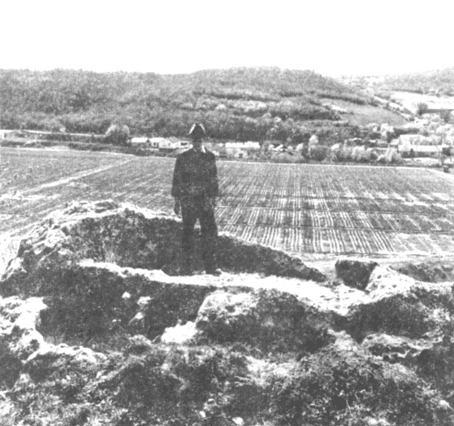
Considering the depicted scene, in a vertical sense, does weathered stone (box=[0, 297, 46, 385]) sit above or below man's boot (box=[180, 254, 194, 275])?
below

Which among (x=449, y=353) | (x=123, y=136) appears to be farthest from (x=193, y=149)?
(x=123, y=136)

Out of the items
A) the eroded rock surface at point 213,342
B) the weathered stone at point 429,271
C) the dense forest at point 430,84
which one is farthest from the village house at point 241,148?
the dense forest at point 430,84

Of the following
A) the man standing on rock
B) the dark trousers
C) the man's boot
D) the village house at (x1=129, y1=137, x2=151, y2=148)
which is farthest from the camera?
the village house at (x1=129, y1=137, x2=151, y2=148)

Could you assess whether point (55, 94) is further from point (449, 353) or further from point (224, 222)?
point (449, 353)

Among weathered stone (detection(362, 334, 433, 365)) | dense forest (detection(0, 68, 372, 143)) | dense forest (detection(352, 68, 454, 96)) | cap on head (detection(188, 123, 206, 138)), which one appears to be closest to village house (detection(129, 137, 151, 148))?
dense forest (detection(0, 68, 372, 143))

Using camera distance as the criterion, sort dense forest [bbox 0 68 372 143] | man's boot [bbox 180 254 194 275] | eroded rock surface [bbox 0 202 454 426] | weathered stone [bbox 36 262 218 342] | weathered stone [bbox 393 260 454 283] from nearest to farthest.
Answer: eroded rock surface [bbox 0 202 454 426] → weathered stone [bbox 36 262 218 342] → man's boot [bbox 180 254 194 275] → weathered stone [bbox 393 260 454 283] → dense forest [bbox 0 68 372 143]

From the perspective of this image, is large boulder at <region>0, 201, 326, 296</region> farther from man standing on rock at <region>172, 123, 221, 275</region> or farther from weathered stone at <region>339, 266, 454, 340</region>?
weathered stone at <region>339, 266, 454, 340</region>

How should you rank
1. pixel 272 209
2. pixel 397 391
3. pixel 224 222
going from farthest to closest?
pixel 272 209 → pixel 224 222 → pixel 397 391
